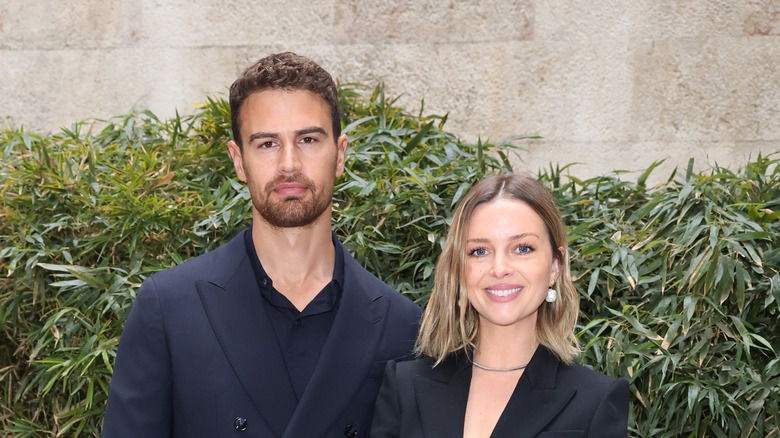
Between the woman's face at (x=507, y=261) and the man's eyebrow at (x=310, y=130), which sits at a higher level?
the man's eyebrow at (x=310, y=130)

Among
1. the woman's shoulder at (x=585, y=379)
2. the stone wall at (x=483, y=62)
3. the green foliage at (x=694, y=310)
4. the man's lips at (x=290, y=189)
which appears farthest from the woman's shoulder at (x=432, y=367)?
the stone wall at (x=483, y=62)

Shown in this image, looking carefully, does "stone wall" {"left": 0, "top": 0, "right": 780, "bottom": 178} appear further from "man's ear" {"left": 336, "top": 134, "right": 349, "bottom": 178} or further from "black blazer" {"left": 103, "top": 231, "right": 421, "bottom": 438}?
"black blazer" {"left": 103, "top": 231, "right": 421, "bottom": 438}

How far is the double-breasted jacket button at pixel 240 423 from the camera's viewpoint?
83.9 inches

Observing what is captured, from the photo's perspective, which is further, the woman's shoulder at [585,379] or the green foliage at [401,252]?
the green foliage at [401,252]

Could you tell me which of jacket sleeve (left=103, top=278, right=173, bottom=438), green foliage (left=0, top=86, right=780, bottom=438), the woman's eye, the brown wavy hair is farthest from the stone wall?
jacket sleeve (left=103, top=278, right=173, bottom=438)

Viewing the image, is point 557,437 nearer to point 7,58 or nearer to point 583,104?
point 583,104

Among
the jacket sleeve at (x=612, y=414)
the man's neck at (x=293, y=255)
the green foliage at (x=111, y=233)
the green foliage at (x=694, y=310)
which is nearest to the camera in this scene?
the jacket sleeve at (x=612, y=414)

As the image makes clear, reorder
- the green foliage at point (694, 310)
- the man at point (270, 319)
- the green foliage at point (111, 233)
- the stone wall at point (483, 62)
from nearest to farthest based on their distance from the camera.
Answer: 1. the man at point (270, 319)
2. the green foliage at point (694, 310)
3. the green foliage at point (111, 233)
4. the stone wall at point (483, 62)

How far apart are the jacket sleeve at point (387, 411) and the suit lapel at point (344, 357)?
7 cm

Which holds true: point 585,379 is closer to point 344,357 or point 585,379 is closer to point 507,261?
point 507,261

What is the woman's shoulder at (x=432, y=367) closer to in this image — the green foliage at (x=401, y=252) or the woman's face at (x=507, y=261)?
the woman's face at (x=507, y=261)

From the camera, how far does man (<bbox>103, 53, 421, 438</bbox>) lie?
2145 mm

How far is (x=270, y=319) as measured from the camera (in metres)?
2.26

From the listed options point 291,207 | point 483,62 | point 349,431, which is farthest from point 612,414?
point 483,62
